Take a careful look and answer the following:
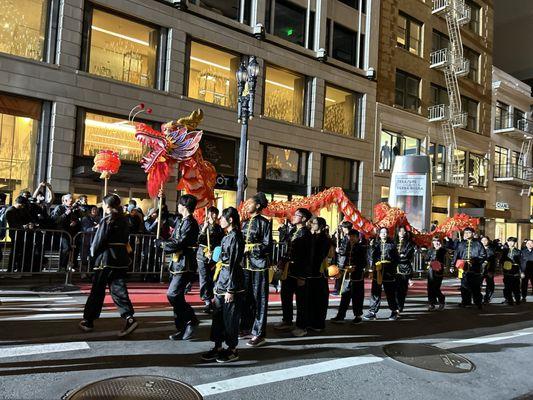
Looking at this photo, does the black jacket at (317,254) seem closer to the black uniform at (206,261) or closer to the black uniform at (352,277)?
the black uniform at (352,277)

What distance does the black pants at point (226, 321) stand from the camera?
5.42 m

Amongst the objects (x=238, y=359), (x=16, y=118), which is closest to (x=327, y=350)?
(x=238, y=359)

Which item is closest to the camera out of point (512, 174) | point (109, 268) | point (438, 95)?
point (109, 268)

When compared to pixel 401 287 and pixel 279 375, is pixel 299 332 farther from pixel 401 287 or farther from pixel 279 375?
pixel 401 287

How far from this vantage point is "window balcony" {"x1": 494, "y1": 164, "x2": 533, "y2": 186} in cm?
3391

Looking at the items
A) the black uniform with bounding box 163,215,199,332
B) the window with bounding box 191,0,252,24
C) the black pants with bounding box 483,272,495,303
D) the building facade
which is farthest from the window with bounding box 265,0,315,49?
the black uniform with bounding box 163,215,199,332

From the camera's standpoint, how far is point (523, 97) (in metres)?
36.2

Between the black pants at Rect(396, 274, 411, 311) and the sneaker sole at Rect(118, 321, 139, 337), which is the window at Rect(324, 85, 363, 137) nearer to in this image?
the black pants at Rect(396, 274, 411, 311)

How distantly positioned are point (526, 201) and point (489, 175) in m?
6.19

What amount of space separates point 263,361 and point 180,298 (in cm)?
138

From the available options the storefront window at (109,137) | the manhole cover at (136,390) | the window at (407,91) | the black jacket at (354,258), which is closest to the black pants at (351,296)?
the black jacket at (354,258)

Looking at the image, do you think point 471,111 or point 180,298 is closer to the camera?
point 180,298

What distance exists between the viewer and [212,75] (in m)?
20.1

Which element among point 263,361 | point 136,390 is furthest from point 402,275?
point 136,390
